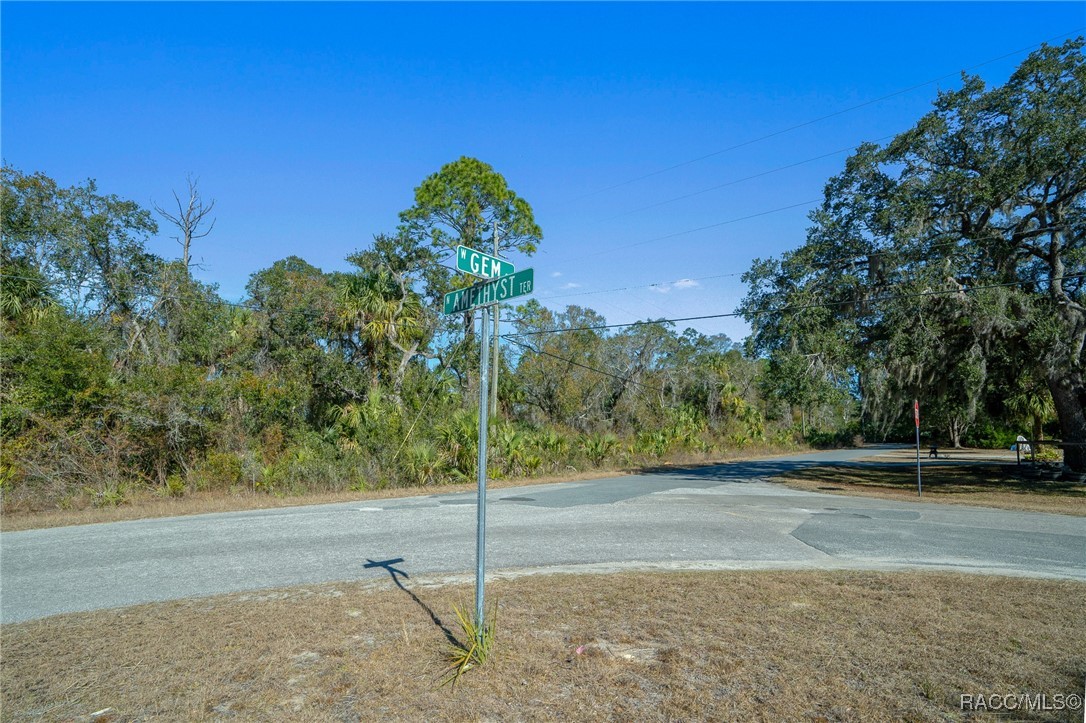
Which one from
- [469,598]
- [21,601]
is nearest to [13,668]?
[21,601]

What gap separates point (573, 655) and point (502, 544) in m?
4.51

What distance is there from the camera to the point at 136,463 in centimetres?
1596

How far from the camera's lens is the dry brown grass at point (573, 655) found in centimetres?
359

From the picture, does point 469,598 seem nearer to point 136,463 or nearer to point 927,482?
point 136,463

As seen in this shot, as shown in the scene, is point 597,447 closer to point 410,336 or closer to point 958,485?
point 410,336

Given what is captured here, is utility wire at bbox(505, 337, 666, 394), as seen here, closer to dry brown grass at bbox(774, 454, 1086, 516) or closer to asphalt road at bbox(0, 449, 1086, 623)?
dry brown grass at bbox(774, 454, 1086, 516)

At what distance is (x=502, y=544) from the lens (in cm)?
874

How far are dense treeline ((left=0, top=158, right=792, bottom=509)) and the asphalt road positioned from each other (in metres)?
4.61

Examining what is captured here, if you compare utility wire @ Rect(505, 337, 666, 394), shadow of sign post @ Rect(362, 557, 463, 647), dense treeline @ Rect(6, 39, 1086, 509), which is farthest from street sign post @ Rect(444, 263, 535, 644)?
utility wire @ Rect(505, 337, 666, 394)

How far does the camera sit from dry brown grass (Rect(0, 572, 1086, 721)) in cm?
359

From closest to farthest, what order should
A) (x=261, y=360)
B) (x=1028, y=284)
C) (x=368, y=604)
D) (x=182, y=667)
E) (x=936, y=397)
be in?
(x=182, y=667) → (x=368, y=604) → (x=1028, y=284) → (x=936, y=397) → (x=261, y=360)

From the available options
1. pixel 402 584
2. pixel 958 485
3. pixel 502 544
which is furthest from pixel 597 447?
pixel 402 584

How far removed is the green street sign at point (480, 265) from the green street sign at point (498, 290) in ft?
0.28

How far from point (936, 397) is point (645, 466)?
10.9m
